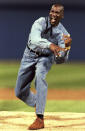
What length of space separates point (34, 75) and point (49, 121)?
0.69 m

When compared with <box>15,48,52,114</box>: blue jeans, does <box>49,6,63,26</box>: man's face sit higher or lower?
higher

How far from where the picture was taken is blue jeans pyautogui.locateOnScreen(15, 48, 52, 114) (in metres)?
4.61

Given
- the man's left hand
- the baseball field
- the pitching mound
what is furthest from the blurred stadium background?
the man's left hand

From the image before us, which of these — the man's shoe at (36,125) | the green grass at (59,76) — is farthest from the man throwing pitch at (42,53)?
the green grass at (59,76)

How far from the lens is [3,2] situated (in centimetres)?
1716

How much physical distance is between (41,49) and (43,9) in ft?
43.3

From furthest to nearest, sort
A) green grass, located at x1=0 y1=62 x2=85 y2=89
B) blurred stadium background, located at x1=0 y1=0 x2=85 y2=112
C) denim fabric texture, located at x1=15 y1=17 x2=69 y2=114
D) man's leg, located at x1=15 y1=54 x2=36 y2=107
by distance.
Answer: blurred stadium background, located at x1=0 y1=0 x2=85 y2=112
green grass, located at x1=0 y1=62 x2=85 y2=89
man's leg, located at x1=15 y1=54 x2=36 y2=107
denim fabric texture, located at x1=15 y1=17 x2=69 y2=114

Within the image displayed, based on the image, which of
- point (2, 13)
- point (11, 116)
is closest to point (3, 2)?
point (2, 13)

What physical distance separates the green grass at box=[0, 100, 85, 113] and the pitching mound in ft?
Result: 3.57

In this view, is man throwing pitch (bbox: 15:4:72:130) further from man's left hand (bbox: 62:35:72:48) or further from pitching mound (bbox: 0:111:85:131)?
pitching mound (bbox: 0:111:85:131)

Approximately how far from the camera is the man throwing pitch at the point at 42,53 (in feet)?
14.9

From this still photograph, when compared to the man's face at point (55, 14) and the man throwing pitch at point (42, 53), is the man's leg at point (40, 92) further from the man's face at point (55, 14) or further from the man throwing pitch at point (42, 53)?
the man's face at point (55, 14)

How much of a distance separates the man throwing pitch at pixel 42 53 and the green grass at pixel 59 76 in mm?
5776

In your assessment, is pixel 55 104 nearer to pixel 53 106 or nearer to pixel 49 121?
pixel 53 106
